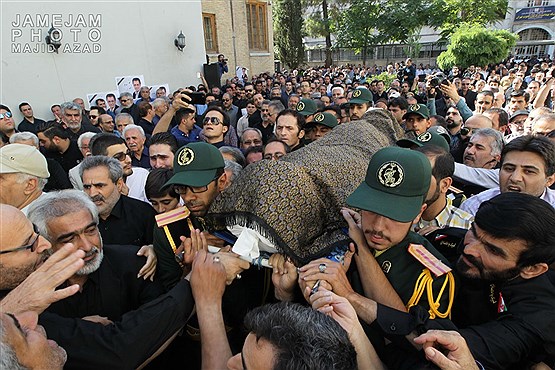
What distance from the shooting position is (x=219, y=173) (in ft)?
7.34

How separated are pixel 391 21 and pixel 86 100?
76.8 feet

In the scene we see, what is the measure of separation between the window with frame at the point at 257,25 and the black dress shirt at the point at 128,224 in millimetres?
18628

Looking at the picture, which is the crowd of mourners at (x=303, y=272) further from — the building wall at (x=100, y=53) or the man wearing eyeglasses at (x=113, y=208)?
the building wall at (x=100, y=53)

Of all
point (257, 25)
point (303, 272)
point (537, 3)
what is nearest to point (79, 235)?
point (303, 272)

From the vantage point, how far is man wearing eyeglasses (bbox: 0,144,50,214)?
3.01 metres

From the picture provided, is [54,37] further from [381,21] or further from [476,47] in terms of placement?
[381,21]

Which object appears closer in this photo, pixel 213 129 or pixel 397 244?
pixel 397 244

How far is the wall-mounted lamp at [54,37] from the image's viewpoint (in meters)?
8.98

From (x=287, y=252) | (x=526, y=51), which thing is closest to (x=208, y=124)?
(x=287, y=252)

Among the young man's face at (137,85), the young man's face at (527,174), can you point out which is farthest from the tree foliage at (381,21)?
the young man's face at (527,174)

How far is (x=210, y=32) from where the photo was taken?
56.6ft

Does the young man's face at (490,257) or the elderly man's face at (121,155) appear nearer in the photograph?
the young man's face at (490,257)

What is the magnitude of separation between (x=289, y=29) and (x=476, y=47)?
17773mm

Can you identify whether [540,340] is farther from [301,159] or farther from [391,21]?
[391,21]
